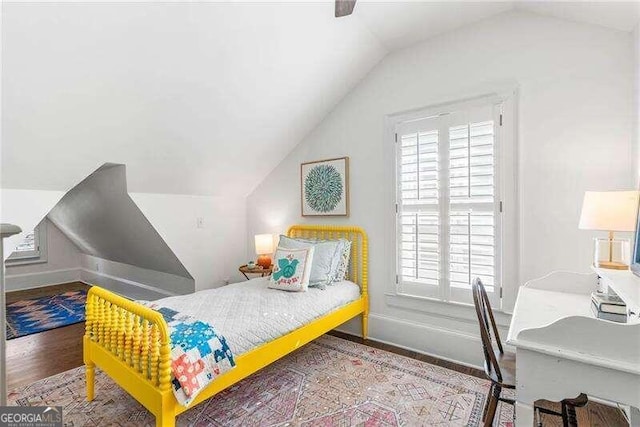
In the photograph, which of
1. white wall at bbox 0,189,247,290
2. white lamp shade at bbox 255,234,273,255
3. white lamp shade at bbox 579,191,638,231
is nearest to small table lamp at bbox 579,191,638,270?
white lamp shade at bbox 579,191,638,231

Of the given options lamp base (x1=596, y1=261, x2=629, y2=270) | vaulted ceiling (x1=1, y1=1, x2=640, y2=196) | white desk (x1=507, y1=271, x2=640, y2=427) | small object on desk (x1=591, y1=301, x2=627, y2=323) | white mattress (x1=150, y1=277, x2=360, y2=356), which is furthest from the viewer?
white mattress (x1=150, y1=277, x2=360, y2=356)

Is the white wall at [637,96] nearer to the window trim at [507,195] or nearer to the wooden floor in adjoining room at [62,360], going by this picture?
the window trim at [507,195]

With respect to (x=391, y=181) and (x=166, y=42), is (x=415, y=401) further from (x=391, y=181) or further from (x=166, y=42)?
(x=166, y=42)

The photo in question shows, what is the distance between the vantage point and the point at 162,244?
11.4ft

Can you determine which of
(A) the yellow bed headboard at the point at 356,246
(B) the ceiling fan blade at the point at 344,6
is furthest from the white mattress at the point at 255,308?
(B) the ceiling fan blade at the point at 344,6

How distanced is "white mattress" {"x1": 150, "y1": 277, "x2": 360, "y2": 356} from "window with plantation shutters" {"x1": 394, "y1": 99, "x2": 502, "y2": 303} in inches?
29.1

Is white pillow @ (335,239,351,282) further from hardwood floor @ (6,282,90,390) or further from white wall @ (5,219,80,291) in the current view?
white wall @ (5,219,80,291)

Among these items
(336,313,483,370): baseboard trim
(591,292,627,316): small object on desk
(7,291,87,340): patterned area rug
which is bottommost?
(7,291,87,340): patterned area rug

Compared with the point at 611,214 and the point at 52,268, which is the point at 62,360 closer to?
the point at 52,268

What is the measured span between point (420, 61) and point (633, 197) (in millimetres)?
1846

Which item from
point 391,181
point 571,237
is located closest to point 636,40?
point 571,237

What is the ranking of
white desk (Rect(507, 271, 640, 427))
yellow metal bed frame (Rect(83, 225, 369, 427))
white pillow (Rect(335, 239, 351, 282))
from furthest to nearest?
white pillow (Rect(335, 239, 351, 282)) < yellow metal bed frame (Rect(83, 225, 369, 427)) < white desk (Rect(507, 271, 640, 427))

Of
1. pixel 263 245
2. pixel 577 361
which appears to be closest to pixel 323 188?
pixel 263 245

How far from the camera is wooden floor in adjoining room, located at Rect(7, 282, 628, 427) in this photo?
76.1 inches
